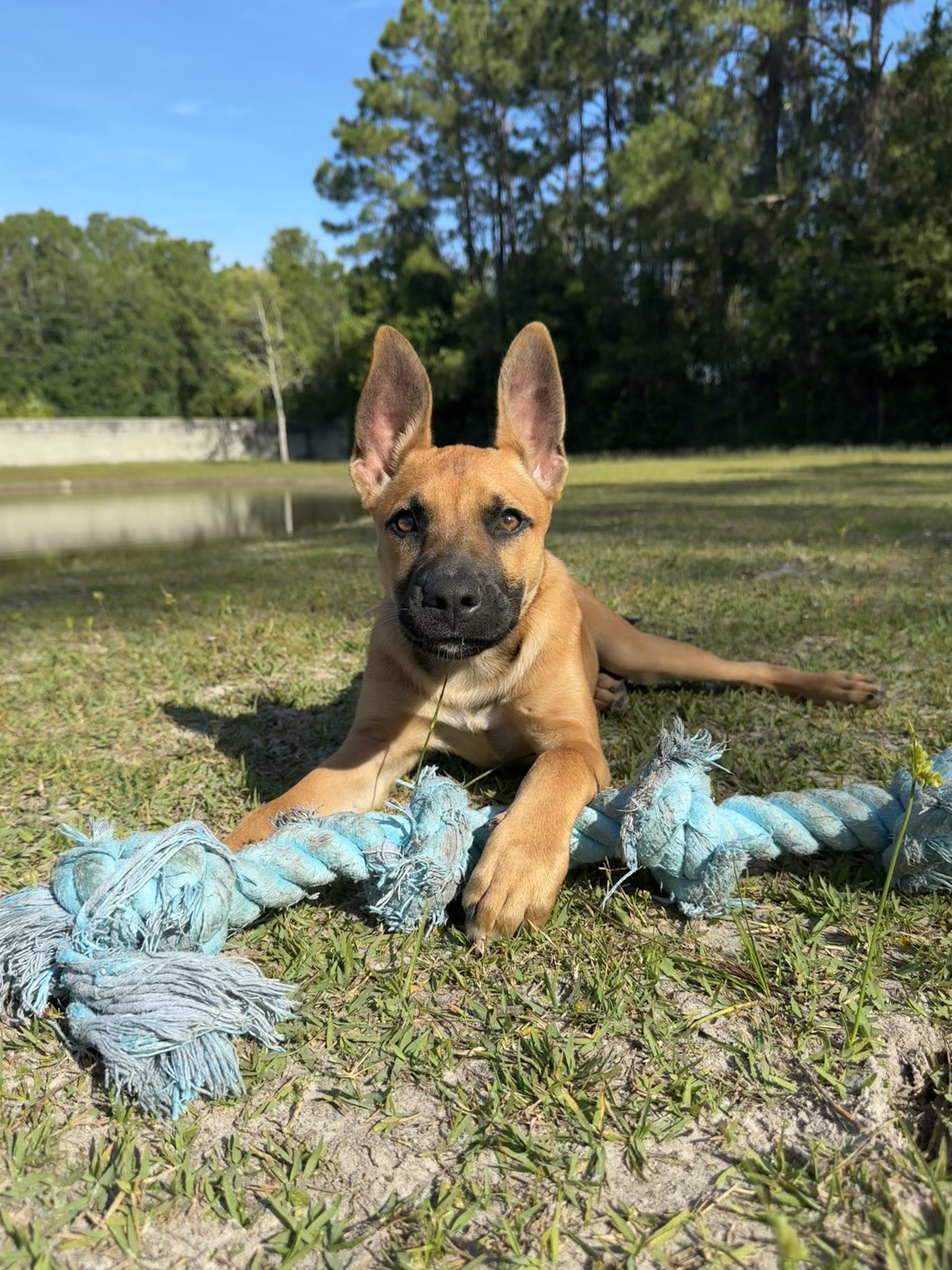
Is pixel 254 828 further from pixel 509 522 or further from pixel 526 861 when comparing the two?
pixel 509 522

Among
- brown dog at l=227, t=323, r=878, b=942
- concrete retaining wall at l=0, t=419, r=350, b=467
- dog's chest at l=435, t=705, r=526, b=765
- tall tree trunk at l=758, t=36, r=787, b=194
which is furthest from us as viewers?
concrete retaining wall at l=0, t=419, r=350, b=467

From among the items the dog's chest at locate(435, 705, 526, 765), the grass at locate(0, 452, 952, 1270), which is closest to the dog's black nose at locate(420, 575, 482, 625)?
the dog's chest at locate(435, 705, 526, 765)

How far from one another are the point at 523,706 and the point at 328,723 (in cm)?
127

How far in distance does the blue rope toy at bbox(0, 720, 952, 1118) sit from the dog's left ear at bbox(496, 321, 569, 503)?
1.82 meters

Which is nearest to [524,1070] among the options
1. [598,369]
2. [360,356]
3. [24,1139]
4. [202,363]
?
[24,1139]

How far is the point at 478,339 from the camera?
135ft

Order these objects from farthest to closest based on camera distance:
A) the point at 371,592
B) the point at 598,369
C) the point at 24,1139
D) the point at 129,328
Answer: the point at 129,328 → the point at 598,369 → the point at 371,592 → the point at 24,1139

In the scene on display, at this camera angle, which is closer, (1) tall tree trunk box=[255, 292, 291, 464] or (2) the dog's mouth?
(2) the dog's mouth

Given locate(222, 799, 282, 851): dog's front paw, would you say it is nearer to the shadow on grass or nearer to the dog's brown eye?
the shadow on grass

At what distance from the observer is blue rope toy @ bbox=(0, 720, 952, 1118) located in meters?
1.64

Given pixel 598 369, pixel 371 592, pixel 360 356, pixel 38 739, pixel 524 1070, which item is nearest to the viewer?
pixel 524 1070

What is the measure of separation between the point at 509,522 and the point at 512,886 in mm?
1611

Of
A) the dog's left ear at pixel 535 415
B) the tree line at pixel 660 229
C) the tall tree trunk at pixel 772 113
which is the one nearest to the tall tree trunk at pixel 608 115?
the tree line at pixel 660 229

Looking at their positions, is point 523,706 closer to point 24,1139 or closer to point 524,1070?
point 524,1070
